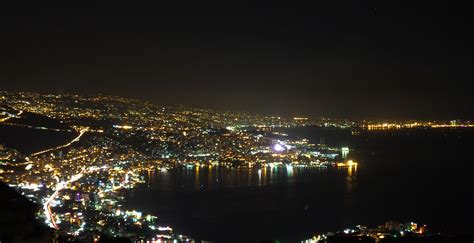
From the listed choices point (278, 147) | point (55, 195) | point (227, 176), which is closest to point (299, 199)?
point (227, 176)

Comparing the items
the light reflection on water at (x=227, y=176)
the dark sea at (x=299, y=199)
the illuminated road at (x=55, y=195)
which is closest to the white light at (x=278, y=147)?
the light reflection on water at (x=227, y=176)

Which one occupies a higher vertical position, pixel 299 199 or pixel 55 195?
pixel 55 195

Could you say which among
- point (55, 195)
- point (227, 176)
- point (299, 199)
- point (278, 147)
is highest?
point (278, 147)

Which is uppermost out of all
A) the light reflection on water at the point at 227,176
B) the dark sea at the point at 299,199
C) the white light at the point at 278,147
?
the white light at the point at 278,147

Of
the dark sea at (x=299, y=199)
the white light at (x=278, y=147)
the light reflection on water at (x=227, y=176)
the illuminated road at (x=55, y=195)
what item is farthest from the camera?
the white light at (x=278, y=147)

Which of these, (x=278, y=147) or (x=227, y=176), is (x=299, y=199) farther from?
(x=278, y=147)

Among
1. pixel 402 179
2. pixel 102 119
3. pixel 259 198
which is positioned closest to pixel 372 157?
pixel 402 179

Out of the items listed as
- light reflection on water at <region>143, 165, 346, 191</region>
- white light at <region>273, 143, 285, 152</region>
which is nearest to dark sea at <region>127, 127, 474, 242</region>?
light reflection on water at <region>143, 165, 346, 191</region>

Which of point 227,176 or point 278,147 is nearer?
point 227,176

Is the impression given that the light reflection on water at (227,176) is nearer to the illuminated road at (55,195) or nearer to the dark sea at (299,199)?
the dark sea at (299,199)
